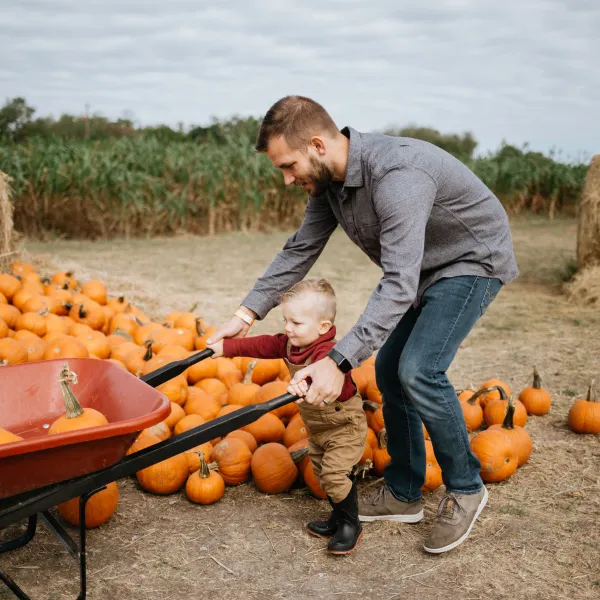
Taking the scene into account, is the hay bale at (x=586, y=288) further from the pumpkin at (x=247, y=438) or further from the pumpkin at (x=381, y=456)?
the pumpkin at (x=247, y=438)

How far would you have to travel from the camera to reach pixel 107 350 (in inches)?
189

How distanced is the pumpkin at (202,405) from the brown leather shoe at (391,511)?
114 cm

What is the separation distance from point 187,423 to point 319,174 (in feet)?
5.88

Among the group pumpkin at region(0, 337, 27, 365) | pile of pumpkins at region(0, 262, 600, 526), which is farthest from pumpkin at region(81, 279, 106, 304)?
pumpkin at region(0, 337, 27, 365)

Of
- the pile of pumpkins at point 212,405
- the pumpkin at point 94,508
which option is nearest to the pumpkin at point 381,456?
the pile of pumpkins at point 212,405

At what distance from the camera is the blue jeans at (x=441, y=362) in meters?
2.86

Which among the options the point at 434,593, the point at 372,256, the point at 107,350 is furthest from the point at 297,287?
the point at 107,350

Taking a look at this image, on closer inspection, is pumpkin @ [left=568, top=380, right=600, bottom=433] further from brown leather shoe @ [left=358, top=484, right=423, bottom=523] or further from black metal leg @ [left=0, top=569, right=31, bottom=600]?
black metal leg @ [left=0, top=569, right=31, bottom=600]

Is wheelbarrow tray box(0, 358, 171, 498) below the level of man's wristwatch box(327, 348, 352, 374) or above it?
below

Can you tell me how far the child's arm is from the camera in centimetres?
312

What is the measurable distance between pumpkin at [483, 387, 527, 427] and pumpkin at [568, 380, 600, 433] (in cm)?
35

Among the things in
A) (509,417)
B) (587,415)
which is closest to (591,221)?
(587,415)

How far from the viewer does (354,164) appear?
2.80 metres

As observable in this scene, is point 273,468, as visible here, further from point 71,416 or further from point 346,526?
point 71,416
